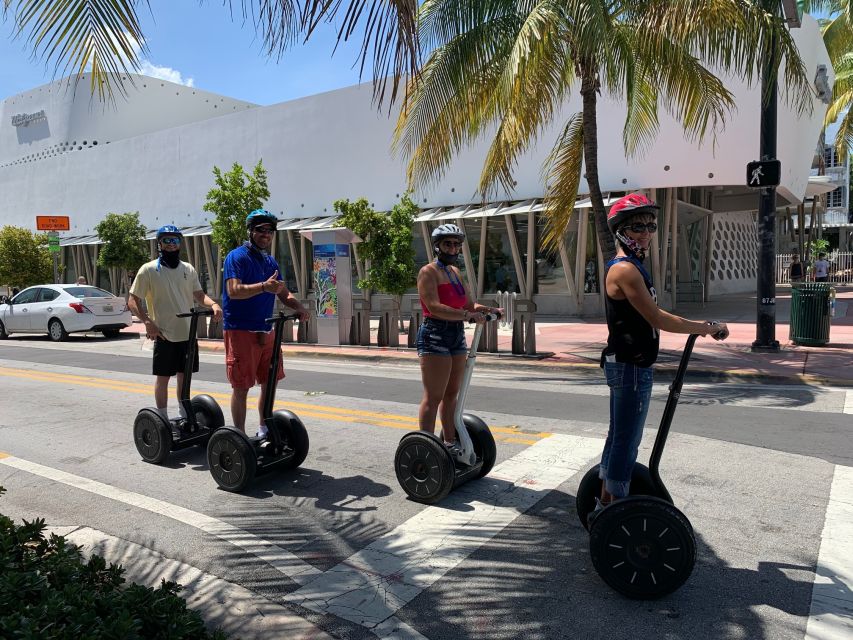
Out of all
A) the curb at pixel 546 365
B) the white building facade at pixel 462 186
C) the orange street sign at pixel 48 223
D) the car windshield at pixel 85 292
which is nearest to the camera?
the curb at pixel 546 365

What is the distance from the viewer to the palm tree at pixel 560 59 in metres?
9.12

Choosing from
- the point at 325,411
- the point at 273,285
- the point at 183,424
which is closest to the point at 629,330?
the point at 273,285

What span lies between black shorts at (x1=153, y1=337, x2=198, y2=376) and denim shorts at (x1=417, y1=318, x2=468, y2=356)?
2407 mm

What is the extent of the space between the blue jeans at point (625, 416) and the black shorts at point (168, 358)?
3882 mm

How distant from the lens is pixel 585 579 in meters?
3.42

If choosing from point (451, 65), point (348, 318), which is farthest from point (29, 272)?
point (451, 65)

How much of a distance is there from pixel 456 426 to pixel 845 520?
2.57 meters

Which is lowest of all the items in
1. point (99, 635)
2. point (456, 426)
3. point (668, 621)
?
point (668, 621)

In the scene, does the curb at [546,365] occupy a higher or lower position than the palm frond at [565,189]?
lower

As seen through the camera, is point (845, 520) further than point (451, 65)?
No

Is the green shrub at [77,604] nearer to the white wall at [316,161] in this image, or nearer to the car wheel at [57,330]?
the white wall at [316,161]

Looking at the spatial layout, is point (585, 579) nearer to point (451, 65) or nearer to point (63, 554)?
point (63, 554)

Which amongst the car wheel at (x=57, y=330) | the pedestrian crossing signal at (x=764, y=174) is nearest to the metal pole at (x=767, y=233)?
the pedestrian crossing signal at (x=764, y=174)

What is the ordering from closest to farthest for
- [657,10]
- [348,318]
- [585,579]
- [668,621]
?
[668,621]
[585,579]
[657,10]
[348,318]
